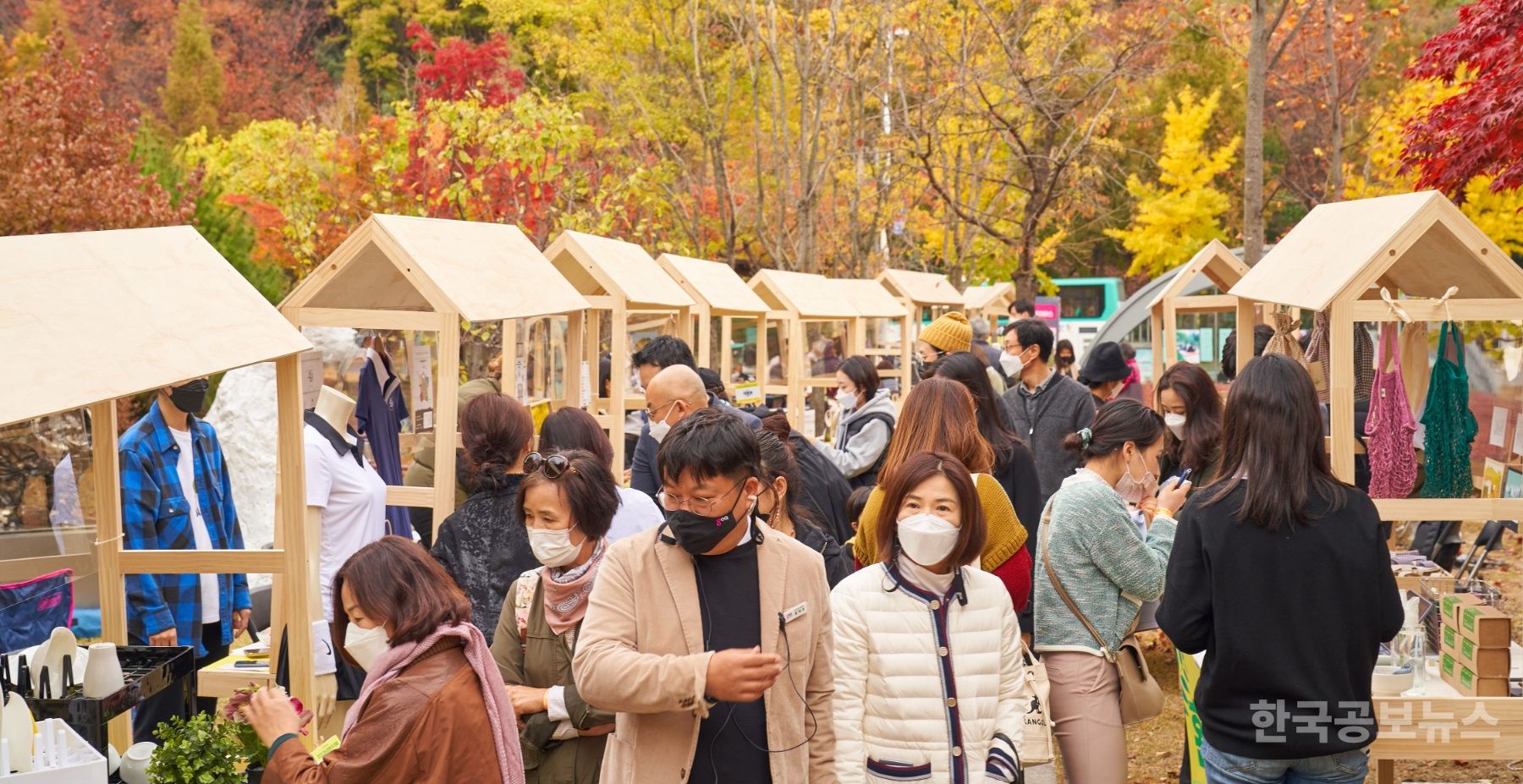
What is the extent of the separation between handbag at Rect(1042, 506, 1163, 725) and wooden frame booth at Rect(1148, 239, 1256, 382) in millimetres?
4141

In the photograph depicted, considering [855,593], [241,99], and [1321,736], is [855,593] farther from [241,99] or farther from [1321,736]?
[241,99]

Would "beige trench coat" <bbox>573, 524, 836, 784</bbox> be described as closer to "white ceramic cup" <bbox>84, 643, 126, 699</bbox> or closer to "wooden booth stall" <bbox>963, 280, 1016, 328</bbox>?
"white ceramic cup" <bbox>84, 643, 126, 699</bbox>

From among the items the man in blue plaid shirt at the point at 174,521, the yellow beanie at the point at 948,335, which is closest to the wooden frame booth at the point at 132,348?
the man in blue plaid shirt at the point at 174,521

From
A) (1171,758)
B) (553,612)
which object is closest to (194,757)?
(553,612)

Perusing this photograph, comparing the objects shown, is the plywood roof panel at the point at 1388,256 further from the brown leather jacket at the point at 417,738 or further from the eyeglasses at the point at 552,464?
the brown leather jacket at the point at 417,738

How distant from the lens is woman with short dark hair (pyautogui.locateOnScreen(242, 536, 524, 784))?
2.95m

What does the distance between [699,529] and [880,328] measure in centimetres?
1596

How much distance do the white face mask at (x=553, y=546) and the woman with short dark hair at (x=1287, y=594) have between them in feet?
5.33

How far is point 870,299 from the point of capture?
49.8 ft

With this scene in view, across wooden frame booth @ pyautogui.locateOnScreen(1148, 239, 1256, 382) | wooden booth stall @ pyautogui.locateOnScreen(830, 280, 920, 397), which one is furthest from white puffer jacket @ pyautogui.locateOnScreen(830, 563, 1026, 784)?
wooden booth stall @ pyautogui.locateOnScreen(830, 280, 920, 397)

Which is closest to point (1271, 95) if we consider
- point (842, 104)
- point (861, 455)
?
point (842, 104)

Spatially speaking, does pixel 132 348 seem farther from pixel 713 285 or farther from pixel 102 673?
pixel 713 285

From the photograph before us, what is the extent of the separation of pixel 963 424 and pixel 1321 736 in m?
1.64

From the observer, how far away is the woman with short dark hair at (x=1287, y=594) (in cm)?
341
